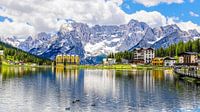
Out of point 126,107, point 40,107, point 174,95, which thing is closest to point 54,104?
point 40,107

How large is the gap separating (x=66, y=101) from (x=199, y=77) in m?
70.7

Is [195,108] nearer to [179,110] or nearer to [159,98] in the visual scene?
[179,110]

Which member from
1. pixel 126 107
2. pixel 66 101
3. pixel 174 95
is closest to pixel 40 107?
pixel 66 101

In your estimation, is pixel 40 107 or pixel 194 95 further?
pixel 194 95

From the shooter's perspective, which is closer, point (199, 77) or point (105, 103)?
point (105, 103)

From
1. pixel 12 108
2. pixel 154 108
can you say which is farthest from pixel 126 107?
pixel 12 108

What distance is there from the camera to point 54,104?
77938mm

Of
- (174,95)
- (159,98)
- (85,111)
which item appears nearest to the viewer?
(85,111)

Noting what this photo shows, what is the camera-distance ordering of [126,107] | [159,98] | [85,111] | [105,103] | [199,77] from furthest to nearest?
1. [199,77]
2. [159,98]
3. [105,103]
4. [126,107]
5. [85,111]

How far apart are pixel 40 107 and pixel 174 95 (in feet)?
126

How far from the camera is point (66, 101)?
83.1 metres

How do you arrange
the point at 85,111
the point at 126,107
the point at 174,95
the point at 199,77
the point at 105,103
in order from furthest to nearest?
1. the point at 199,77
2. the point at 174,95
3. the point at 105,103
4. the point at 126,107
5. the point at 85,111

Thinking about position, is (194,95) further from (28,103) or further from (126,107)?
(28,103)

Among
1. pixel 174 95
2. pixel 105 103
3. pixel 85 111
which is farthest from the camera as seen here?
pixel 174 95
